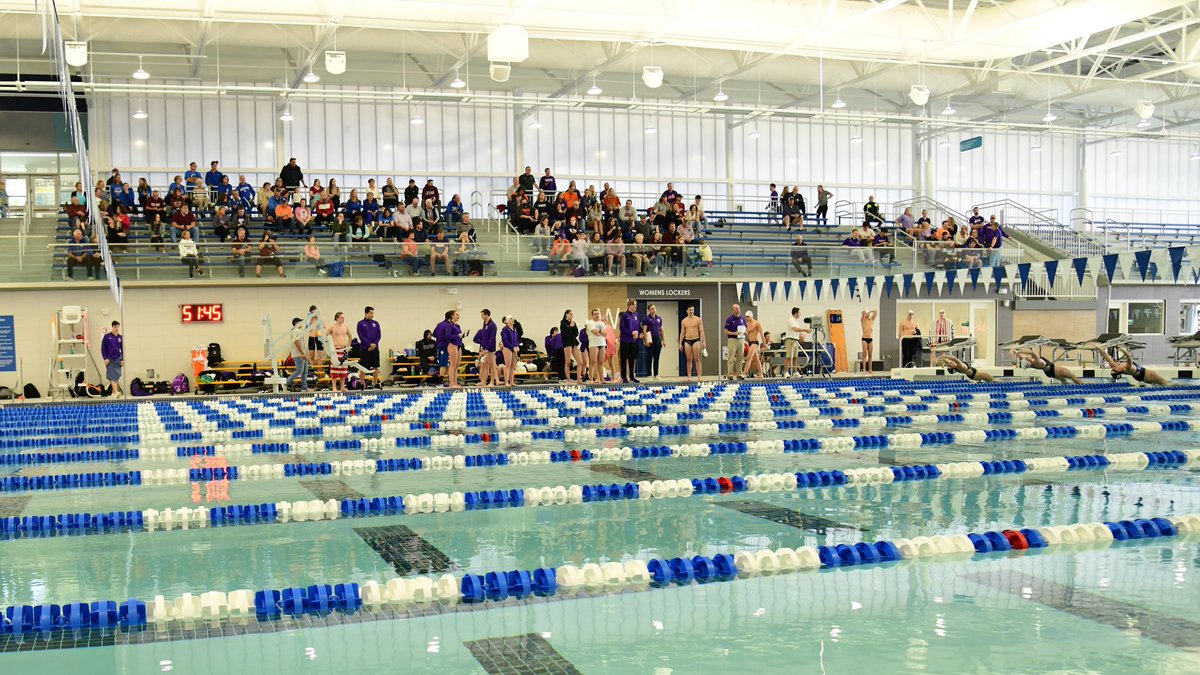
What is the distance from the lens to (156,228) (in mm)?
20422

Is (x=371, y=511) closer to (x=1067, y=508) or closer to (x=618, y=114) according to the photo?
(x=1067, y=508)

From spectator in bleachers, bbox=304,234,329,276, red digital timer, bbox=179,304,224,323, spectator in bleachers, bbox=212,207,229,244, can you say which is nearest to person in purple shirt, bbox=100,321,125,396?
red digital timer, bbox=179,304,224,323

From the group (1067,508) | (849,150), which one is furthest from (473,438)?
(849,150)

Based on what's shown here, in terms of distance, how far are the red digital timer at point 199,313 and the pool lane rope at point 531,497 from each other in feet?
49.5

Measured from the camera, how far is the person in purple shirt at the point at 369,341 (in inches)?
734

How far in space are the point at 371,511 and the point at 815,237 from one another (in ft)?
65.9

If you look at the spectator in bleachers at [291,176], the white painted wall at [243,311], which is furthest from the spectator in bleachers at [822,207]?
the spectator in bleachers at [291,176]

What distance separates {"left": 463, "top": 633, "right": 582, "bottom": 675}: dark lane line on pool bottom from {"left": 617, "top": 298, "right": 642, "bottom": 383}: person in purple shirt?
1597 cm

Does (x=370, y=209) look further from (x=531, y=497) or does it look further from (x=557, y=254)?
(x=531, y=497)

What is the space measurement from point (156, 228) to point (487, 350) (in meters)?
6.81

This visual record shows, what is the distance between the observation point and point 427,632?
3.73 m

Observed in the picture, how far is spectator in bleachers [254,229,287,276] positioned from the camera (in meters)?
20.3

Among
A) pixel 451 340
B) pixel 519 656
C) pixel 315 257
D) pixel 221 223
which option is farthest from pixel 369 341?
pixel 519 656

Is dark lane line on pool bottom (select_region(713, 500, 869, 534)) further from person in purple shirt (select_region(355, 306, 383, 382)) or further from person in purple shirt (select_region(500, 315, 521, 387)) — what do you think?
person in purple shirt (select_region(355, 306, 383, 382))
